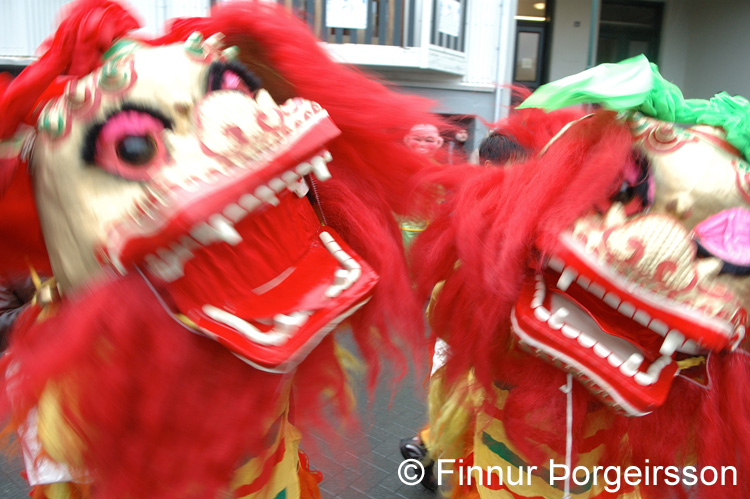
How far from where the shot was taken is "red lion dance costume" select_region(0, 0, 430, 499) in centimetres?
87

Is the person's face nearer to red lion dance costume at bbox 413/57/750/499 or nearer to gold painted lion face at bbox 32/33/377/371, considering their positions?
red lion dance costume at bbox 413/57/750/499

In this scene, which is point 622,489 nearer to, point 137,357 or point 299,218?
point 299,218

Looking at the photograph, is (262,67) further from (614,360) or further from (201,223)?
(614,360)

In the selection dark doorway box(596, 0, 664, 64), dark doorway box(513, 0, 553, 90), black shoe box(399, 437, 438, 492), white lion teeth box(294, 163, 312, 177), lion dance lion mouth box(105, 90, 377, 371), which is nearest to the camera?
lion dance lion mouth box(105, 90, 377, 371)

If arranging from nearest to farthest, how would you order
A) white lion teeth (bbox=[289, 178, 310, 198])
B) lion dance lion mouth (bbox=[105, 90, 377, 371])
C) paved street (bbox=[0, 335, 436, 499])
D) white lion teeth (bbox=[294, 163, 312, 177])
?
lion dance lion mouth (bbox=[105, 90, 377, 371]) → white lion teeth (bbox=[294, 163, 312, 177]) → white lion teeth (bbox=[289, 178, 310, 198]) → paved street (bbox=[0, 335, 436, 499])

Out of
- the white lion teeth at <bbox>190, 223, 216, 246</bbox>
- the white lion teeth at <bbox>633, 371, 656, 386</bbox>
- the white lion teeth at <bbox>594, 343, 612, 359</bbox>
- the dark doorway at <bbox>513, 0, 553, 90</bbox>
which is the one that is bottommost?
the white lion teeth at <bbox>633, 371, 656, 386</bbox>

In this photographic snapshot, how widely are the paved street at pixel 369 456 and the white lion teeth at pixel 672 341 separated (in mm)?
622

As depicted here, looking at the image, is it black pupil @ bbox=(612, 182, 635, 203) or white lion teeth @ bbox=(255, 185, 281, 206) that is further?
black pupil @ bbox=(612, 182, 635, 203)

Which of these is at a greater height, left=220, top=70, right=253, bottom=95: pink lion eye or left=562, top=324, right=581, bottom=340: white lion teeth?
left=220, top=70, right=253, bottom=95: pink lion eye

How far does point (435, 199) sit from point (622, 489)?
82 cm

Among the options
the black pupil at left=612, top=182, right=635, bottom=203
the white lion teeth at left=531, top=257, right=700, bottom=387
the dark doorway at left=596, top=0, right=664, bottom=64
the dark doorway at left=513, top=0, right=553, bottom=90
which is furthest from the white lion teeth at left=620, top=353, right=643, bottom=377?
the dark doorway at left=596, top=0, right=664, bottom=64

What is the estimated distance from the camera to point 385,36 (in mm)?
6488

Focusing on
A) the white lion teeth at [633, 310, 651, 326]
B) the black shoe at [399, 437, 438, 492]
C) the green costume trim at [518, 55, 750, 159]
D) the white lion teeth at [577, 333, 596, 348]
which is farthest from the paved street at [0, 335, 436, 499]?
the green costume trim at [518, 55, 750, 159]

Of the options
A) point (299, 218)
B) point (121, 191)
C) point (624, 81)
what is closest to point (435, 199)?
point (299, 218)
